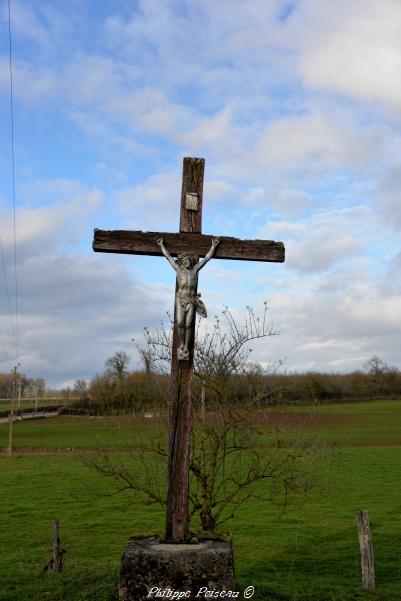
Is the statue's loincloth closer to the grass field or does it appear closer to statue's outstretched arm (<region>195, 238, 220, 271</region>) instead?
statue's outstretched arm (<region>195, 238, 220, 271</region>)

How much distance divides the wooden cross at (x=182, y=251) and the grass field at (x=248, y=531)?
1740 mm

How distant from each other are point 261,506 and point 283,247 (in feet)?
55.8

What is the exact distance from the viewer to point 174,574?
16.9 ft

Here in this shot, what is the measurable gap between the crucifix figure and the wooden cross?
0.22 feet

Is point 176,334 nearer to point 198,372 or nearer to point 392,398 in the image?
point 198,372

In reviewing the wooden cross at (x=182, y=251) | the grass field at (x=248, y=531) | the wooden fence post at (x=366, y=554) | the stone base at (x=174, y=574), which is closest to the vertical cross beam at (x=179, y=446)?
the wooden cross at (x=182, y=251)

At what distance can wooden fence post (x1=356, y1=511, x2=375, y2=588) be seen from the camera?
1041cm

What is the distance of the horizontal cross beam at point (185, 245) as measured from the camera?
641cm

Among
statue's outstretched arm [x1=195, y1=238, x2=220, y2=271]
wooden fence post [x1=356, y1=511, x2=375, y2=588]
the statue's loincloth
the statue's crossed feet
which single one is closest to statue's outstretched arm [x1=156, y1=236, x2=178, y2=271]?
statue's outstretched arm [x1=195, y1=238, x2=220, y2=271]

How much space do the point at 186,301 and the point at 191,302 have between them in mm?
51

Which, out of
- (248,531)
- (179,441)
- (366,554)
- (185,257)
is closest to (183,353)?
(179,441)

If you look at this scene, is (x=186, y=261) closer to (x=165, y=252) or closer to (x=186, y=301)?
(x=165, y=252)

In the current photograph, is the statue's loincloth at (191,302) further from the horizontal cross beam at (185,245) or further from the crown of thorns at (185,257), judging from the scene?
the horizontal cross beam at (185,245)

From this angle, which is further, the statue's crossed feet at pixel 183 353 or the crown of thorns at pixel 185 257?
the crown of thorns at pixel 185 257
